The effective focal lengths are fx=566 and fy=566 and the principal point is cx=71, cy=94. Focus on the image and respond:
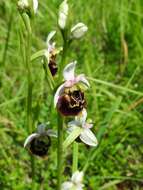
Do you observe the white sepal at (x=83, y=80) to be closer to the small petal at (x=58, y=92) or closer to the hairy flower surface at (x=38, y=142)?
the small petal at (x=58, y=92)

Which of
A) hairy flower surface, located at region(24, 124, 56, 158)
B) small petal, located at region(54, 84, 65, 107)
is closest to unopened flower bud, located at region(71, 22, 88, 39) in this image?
small petal, located at region(54, 84, 65, 107)

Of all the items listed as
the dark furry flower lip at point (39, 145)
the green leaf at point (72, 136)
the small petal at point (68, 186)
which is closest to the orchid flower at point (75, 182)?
the small petal at point (68, 186)

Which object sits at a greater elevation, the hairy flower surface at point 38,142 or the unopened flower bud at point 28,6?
the unopened flower bud at point 28,6

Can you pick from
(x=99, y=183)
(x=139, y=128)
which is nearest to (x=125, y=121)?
(x=139, y=128)

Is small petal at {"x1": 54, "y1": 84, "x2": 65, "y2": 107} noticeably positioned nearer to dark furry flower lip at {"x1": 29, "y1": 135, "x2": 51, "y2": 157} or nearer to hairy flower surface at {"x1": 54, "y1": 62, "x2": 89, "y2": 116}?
hairy flower surface at {"x1": 54, "y1": 62, "x2": 89, "y2": 116}

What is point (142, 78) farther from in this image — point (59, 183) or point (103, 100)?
point (59, 183)
